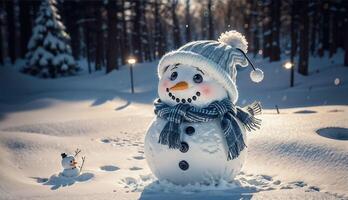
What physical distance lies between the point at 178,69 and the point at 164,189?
1.68 m

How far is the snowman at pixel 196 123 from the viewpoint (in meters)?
5.29

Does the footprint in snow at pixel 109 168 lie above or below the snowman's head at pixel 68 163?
below

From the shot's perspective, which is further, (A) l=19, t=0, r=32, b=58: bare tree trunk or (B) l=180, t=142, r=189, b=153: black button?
(A) l=19, t=0, r=32, b=58: bare tree trunk

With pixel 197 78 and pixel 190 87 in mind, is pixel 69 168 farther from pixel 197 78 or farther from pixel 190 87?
pixel 197 78

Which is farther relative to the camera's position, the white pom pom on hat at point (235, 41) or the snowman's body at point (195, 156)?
the white pom pom on hat at point (235, 41)

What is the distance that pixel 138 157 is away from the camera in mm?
7824

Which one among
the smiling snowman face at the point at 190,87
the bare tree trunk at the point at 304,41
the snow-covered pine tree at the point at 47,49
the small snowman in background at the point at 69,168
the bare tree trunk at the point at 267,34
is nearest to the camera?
the smiling snowman face at the point at 190,87

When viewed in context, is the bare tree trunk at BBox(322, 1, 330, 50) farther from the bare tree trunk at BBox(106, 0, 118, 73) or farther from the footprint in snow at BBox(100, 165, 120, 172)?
the footprint in snow at BBox(100, 165, 120, 172)

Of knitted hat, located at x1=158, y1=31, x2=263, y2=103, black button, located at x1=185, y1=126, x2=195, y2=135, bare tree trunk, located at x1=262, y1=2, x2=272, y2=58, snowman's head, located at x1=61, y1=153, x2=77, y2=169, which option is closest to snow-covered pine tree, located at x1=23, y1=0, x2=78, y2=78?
bare tree trunk, located at x1=262, y1=2, x2=272, y2=58

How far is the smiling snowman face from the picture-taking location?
5.38 m

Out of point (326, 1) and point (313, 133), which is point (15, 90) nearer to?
point (313, 133)

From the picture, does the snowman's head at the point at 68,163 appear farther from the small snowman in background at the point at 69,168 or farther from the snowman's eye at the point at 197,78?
the snowman's eye at the point at 197,78

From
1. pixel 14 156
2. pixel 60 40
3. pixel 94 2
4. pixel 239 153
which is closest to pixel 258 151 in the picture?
pixel 239 153

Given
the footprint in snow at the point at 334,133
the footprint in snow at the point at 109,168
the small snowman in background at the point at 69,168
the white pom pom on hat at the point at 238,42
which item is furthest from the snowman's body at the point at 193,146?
the footprint in snow at the point at 334,133
